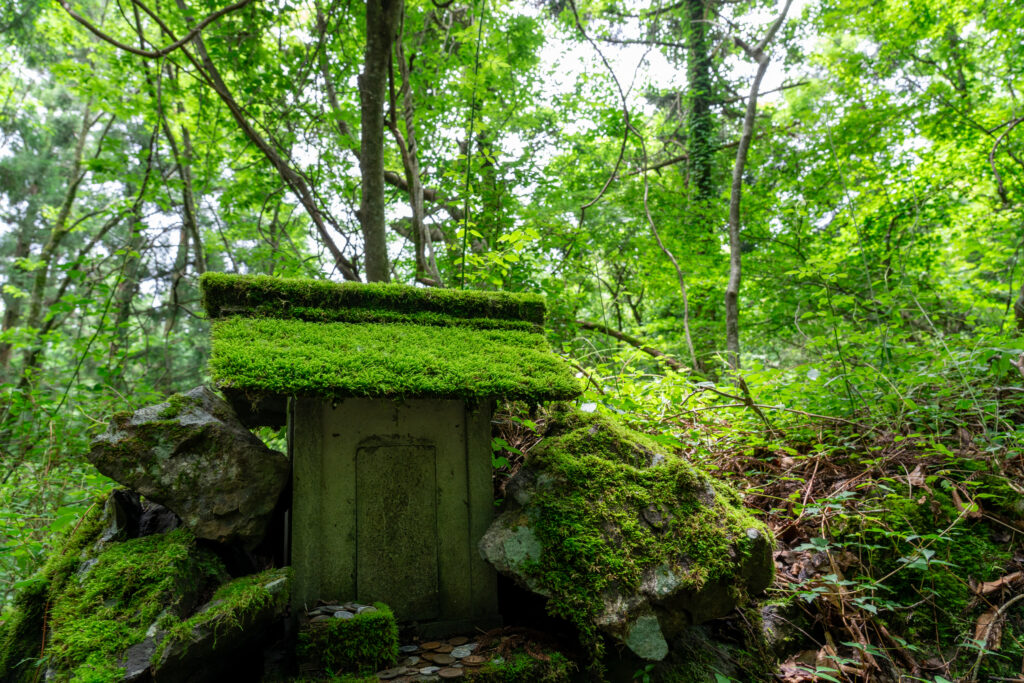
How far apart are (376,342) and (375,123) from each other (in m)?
2.45

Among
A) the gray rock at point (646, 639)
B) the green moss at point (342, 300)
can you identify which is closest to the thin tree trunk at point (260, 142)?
the green moss at point (342, 300)

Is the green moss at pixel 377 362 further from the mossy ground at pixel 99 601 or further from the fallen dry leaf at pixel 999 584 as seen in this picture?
Answer: the fallen dry leaf at pixel 999 584

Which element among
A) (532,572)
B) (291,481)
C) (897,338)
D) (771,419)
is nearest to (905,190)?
(897,338)

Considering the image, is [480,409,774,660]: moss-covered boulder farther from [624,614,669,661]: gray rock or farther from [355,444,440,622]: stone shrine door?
[355,444,440,622]: stone shrine door

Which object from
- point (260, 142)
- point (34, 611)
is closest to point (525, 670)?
point (34, 611)

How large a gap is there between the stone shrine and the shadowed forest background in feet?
1.87

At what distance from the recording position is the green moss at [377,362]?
7.09ft

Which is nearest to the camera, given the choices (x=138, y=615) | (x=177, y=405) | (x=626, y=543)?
(x=138, y=615)

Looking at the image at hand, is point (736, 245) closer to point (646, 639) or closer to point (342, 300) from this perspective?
point (342, 300)

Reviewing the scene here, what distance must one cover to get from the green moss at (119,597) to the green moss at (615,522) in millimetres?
1515

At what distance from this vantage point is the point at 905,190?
809 cm

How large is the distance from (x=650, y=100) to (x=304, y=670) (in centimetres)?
1521

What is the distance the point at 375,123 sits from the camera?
4.17 metres

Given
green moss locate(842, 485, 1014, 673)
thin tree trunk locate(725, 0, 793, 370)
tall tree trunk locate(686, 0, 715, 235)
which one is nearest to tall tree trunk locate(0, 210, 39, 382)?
thin tree trunk locate(725, 0, 793, 370)
